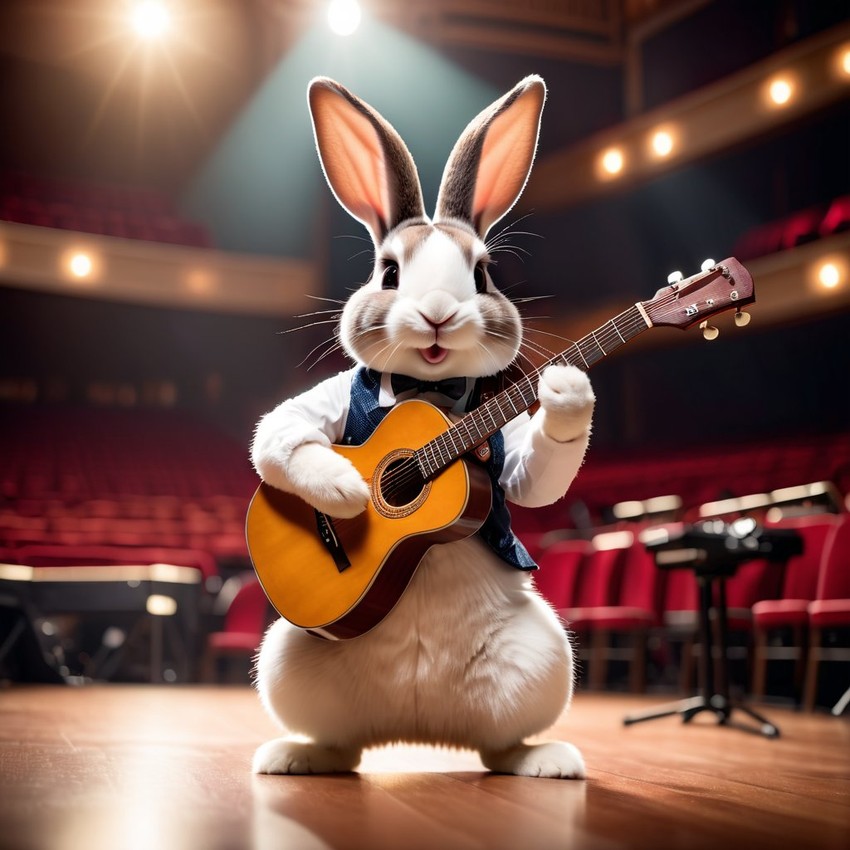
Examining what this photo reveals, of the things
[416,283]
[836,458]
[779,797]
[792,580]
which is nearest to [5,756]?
[416,283]

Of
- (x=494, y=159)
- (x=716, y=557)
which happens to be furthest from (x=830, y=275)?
(x=494, y=159)

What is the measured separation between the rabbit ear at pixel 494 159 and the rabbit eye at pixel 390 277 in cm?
15

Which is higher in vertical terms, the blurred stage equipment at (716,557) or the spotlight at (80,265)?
the spotlight at (80,265)

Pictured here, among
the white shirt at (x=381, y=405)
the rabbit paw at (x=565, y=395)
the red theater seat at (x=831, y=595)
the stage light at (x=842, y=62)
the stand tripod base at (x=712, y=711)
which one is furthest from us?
the stage light at (x=842, y=62)

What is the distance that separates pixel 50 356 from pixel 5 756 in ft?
31.0

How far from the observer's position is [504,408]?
1.40 metres

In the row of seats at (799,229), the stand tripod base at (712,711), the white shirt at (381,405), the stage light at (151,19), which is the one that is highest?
the stage light at (151,19)

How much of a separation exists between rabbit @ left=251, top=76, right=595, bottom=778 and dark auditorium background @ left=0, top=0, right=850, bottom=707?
564 centimetres

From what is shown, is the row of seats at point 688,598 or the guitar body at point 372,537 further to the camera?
the row of seats at point 688,598

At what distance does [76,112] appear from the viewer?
10.7 meters

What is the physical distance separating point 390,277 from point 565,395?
0.38 m

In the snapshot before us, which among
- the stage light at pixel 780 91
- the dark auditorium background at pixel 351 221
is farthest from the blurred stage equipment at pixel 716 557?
the stage light at pixel 780 91

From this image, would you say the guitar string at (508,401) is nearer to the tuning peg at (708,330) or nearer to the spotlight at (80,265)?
the tuning peg at (708,330)

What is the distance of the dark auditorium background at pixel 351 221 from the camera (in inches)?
324
